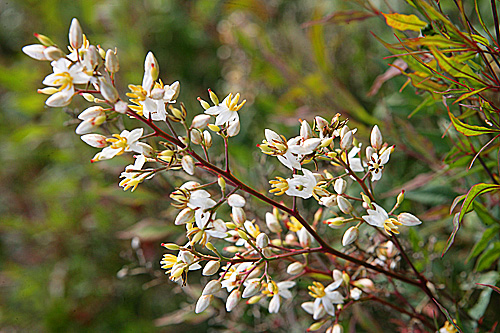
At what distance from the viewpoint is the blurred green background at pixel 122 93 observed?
0.88 metres

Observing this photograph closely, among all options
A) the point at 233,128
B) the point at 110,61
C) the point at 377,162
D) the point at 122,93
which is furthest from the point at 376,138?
the point at 122,93

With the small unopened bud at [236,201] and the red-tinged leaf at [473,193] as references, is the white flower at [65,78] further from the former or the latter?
the red-tinged leaf at [473,193]

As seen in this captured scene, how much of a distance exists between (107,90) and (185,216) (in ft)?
0.37

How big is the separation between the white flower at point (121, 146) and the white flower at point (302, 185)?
0.41ft

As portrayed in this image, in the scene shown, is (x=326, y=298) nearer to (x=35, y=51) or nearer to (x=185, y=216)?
(x=185, y=216)

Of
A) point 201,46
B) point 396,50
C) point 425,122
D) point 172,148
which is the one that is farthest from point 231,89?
point 172,148

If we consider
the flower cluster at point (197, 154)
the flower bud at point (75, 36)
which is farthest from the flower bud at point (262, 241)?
the flower bud at point (75, 36)

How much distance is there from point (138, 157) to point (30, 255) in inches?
45.0

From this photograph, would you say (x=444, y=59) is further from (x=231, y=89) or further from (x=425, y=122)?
(x=231, y=89)

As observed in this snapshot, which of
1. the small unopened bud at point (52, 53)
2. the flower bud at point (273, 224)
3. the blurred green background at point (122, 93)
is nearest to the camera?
the small unopened bud at point (52, 53)

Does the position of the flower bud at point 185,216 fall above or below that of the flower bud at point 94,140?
below

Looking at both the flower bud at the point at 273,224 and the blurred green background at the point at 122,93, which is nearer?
the flower bud at the point at 273,224

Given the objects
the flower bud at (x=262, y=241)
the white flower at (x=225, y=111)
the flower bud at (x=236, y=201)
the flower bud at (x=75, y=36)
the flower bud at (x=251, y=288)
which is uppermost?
the flower bud at (x=75, y=36)

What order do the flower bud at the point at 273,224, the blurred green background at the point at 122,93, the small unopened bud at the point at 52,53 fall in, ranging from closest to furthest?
the small unopened bud at the point at 52,53 → the flower bud at the point at 273,224 → the blurred green background at the point at 122,93
